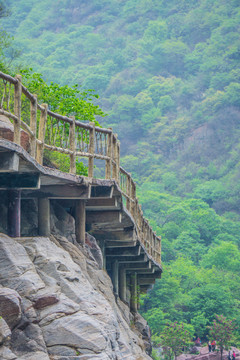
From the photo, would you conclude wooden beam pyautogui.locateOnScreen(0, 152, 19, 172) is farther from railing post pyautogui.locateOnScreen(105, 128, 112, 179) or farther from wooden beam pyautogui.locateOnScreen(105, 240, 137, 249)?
wooden beam pyautogui.locateOnScreen(105, 240, 137, 249)

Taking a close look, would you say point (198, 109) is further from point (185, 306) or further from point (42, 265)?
point (42, 265)

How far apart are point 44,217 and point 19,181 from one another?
1.72 meters

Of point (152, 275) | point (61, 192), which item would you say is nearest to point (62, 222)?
point (61, 192)

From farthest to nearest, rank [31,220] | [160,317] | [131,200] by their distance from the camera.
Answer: [160,317] < [131,200] < [31,220]

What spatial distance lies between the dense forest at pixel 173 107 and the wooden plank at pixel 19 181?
45064mm

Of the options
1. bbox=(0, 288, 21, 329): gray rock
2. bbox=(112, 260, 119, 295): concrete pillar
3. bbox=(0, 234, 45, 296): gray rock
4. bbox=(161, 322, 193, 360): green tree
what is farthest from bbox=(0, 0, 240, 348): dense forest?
bbox=(0, 288, 21, 329): gray rock

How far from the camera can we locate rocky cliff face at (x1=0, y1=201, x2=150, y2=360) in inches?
417

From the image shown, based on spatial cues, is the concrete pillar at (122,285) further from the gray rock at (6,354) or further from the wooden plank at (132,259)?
the gray rock at (6,354)

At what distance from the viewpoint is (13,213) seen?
1315cm

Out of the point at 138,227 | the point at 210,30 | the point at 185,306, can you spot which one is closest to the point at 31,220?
the point at 138,227

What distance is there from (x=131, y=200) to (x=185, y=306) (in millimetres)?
46023

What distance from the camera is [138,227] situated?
21.0 metres

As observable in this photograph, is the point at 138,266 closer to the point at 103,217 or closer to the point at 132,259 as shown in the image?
the point at 132,259

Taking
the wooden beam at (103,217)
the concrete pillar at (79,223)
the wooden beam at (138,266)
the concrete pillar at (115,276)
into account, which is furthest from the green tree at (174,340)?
the concrete pillar at (79,223)
